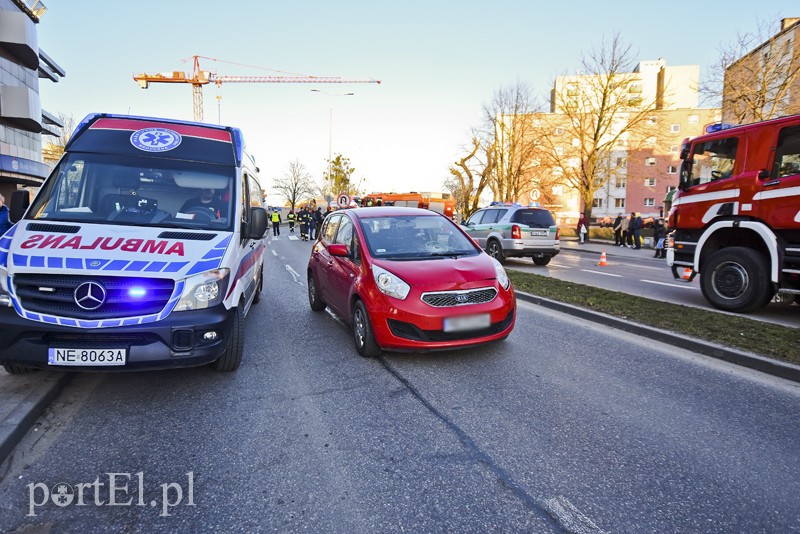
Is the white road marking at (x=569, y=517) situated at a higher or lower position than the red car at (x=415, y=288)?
lower

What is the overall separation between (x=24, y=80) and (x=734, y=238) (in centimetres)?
4253

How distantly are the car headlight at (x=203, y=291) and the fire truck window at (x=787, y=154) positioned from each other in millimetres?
8012

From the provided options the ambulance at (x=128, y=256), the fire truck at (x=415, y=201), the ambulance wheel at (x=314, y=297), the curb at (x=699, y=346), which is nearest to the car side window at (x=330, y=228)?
the ambulance wheel at (x=314, y=297)

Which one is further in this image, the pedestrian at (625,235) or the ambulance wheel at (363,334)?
the pedestrian at (625,235)

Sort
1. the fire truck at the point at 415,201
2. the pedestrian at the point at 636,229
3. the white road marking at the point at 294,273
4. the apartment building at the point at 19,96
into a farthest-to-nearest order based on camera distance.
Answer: the fire truck at the point at 415,201
the apartment building at the point at 19,96
the pedestrian at the point at 636,229
the white road marking at the point at 294,273

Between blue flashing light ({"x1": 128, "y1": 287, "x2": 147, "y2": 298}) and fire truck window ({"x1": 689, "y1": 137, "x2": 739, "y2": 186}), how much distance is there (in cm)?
871

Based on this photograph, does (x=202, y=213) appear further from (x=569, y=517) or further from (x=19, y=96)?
(x=19, y=96)

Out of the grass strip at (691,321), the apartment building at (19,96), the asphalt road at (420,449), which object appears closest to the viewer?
the asphalt road at (420,449)

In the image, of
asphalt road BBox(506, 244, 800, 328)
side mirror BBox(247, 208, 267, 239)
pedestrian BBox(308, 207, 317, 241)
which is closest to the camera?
side mirror BBox(247, 208, 267, 239)

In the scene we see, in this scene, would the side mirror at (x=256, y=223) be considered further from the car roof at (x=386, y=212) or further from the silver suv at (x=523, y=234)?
the silver suv at (x=523, y=234)

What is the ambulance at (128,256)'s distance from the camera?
351cm

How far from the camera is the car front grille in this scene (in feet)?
15.6

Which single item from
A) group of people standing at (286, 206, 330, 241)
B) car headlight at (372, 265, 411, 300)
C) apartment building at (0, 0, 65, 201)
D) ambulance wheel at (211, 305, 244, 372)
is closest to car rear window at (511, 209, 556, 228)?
car headlight at (372, 265, 411, 300)

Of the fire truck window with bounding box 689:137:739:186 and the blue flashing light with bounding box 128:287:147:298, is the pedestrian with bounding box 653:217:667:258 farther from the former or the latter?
the blue flashing light with bounding box 128:287:147:298
